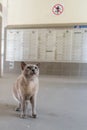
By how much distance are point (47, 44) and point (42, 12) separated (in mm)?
970

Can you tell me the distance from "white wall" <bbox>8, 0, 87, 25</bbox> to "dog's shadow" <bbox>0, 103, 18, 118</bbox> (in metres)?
3.30

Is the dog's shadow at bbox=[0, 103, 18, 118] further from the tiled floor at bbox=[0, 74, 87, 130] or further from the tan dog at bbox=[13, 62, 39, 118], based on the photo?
the tan dog at bbox=[13, 62, 39, 118]

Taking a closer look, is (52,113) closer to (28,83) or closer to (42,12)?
(28,83)

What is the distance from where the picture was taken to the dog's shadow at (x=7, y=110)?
1958 millimetres

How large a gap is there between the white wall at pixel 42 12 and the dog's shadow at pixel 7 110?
10.8 feet

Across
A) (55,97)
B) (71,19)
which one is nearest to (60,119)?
(55,97)

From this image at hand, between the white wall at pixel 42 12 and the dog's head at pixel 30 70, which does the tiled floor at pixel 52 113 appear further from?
the white wall at pixel 42 12

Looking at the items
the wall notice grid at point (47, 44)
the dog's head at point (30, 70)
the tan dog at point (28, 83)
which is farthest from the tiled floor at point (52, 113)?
the wall notice grid at point (47, 44)

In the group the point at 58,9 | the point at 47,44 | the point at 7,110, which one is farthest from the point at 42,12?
the point at 7,110

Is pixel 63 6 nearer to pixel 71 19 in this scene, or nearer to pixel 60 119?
pixel 71 19

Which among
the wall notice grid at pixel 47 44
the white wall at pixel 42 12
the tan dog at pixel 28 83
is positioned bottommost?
the tan dog at pixel 28 83

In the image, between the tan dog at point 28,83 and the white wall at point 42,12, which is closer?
Result: the tan dog at point 28,83

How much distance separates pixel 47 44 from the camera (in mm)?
5004

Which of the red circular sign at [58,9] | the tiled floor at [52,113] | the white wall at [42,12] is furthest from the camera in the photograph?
the red circular sign at [58,9]
